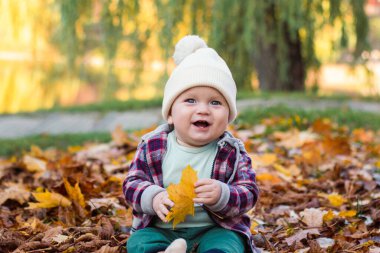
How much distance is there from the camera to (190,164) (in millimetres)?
1932

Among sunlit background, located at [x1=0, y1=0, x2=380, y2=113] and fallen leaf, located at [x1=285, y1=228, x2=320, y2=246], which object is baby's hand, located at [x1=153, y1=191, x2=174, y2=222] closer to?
fallen leaf, located at [x1=285, y1=228, x2=320, y2=246]

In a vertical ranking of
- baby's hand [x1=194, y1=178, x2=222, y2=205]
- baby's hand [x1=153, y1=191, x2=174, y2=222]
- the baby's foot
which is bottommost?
the baby's foot

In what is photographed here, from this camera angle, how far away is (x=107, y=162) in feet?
11.9

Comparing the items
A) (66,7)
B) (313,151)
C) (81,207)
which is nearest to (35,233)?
(81,207)

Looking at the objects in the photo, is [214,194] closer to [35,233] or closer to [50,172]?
[35,233]

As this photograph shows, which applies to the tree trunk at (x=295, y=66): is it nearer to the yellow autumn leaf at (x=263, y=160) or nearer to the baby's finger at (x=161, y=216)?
the yellow autumn leaf at (x=263, y=160)

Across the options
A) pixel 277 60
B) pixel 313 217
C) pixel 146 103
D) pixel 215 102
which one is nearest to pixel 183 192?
pixel 215 102

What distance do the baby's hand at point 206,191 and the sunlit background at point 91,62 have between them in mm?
3104

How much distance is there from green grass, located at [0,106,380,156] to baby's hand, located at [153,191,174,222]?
287cm

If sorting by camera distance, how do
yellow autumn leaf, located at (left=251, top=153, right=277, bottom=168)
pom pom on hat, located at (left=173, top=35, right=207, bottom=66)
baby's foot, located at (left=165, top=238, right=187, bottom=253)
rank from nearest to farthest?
baby's foot, located at (left=165, top=238, right=187, bottom=253)
pom pom on hat, located at (left=173, top=35, right=207, bottom=66)
yellow autumn leaf, located at (left=251, top=153, right=277, bottom=168)

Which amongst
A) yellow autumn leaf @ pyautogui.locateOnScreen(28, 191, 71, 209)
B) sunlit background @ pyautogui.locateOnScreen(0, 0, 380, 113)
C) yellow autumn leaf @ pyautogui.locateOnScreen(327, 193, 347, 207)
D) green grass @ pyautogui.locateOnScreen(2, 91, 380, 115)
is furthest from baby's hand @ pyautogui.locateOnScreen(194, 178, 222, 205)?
green grass @ pyautogui.locateOnScreen(2, 91, 380, 115)

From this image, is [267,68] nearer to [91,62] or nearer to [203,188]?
[203,188]

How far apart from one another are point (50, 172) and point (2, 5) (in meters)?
3.43

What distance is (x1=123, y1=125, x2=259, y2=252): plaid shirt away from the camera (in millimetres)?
1880
